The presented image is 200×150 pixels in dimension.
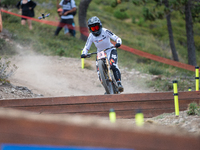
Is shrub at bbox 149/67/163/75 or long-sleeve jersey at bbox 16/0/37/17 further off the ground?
long-sleeve jersey at bbox 16/0/37/17

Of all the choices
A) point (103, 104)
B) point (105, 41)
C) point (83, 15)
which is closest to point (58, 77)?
point (105, 41)

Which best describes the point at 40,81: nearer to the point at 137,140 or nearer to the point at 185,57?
the point at 137,140

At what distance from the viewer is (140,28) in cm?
2908

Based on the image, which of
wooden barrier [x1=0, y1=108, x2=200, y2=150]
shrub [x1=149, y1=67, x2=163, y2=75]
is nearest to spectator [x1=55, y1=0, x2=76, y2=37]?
shrub [x1=149, y1=67, x2=163, y2=75]

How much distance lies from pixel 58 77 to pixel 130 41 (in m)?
10.9

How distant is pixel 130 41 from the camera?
22312mm

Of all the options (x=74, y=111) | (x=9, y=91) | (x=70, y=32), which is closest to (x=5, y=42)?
(x=70, y=32)

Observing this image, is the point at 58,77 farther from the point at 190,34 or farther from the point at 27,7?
the point at 190,34

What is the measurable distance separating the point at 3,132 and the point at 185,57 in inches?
913

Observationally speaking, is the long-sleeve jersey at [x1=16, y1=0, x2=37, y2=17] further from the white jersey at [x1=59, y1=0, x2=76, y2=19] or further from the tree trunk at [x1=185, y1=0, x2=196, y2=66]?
the tree trunk at [x1=185, y1=0, x2=196, y2=66]

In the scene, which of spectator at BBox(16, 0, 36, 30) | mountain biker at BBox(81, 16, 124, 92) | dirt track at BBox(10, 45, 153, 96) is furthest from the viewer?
spectator at BBox(16, 0, 36, 30)

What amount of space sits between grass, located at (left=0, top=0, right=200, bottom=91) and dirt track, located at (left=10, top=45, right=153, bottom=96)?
759 mm

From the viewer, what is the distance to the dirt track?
35.9 ft

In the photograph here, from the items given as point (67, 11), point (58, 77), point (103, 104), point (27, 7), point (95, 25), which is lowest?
point (103, 104)
